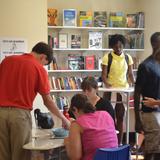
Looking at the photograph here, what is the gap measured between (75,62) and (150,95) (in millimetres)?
3382

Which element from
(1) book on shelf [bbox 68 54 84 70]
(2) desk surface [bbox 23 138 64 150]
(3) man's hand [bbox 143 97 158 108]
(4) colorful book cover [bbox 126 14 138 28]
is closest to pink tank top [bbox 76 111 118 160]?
(2) desk surface [bbox 23 138 64 150]

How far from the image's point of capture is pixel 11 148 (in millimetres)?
3338

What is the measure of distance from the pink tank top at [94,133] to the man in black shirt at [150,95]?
22.8 inches

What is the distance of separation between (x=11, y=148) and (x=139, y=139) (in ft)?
10.7

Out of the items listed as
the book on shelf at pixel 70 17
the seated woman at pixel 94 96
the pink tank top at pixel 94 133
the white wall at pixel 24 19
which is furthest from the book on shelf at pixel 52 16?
the pink tank top at pixel 94 133

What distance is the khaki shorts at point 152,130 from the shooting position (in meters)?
3.40

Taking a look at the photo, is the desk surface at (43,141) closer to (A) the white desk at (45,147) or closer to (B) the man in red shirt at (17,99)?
(A) the white desk at (45,147)

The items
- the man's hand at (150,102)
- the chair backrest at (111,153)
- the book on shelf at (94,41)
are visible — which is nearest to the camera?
the chair backrest at (111,153)

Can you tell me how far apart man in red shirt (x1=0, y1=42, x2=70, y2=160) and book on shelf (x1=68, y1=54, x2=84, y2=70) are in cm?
329

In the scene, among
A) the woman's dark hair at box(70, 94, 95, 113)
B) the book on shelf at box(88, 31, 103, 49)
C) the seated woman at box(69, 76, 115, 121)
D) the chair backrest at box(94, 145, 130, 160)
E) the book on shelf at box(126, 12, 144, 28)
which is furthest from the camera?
the book on shelf at box(126, 12, 144, 28)

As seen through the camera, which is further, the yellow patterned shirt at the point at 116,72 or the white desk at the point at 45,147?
the yellow patterned shirt at the point at 116,72

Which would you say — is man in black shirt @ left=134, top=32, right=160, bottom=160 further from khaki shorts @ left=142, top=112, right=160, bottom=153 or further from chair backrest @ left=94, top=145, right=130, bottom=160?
chair backrest @ left=94, top=145, right=130, bottom=160

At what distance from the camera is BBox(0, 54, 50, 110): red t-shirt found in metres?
3.30

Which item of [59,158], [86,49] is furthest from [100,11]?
[59,158]
